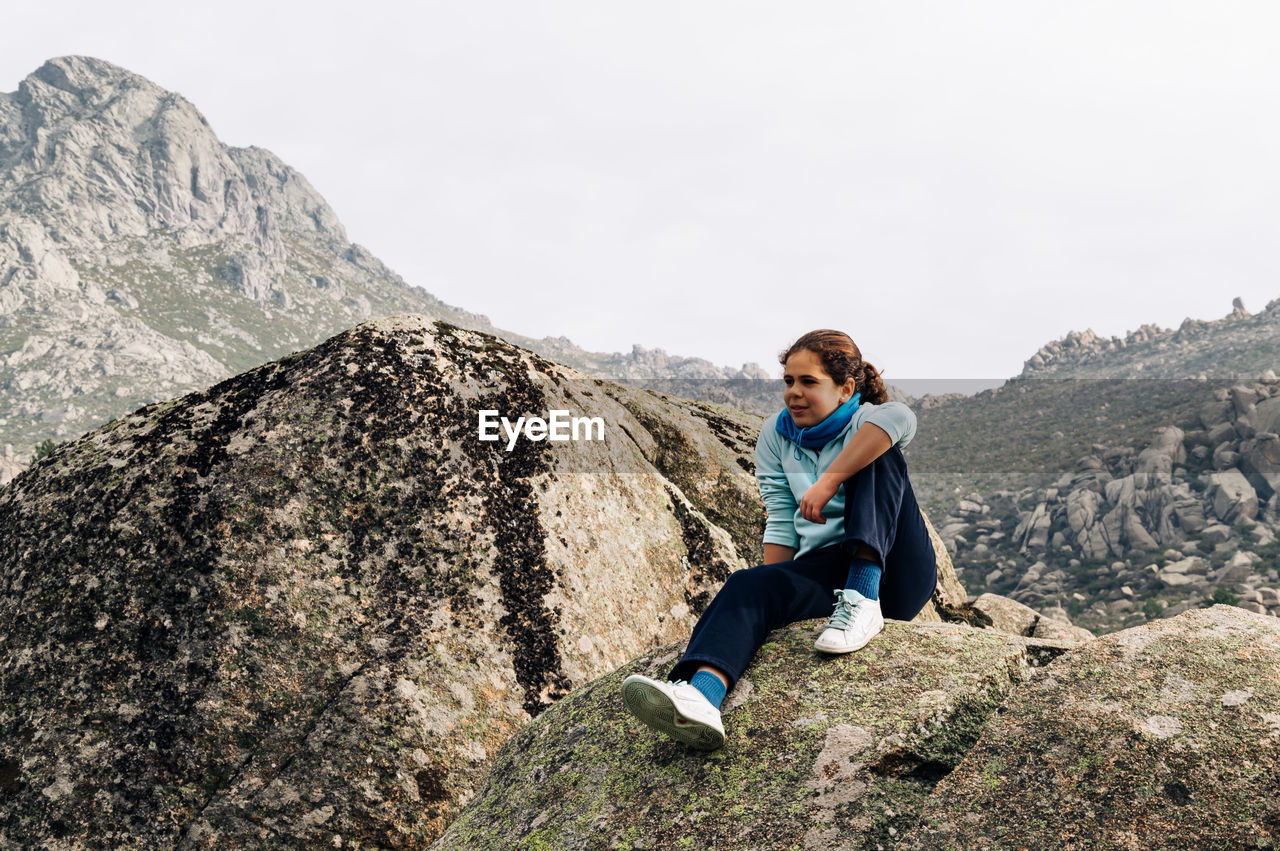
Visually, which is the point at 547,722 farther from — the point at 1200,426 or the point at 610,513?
the point at 1200,426

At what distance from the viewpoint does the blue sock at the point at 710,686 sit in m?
4.24

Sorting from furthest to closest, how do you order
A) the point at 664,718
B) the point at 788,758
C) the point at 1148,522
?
the point at 1148,522, the point at 664,718, the point at 788,758

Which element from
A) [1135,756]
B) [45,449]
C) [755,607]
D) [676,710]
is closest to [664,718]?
[676,710]

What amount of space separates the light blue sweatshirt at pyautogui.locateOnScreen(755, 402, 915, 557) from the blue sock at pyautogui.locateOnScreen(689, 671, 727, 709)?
1.29m

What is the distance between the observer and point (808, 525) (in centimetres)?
516

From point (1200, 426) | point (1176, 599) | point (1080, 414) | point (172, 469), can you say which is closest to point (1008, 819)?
point (172, 469)

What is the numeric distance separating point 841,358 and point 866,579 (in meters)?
1.60

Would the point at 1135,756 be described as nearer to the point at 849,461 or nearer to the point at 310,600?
the point at 849,461

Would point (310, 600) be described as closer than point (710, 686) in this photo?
No

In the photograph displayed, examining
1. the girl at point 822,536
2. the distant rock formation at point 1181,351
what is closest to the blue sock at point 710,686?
the girl at point 822,536

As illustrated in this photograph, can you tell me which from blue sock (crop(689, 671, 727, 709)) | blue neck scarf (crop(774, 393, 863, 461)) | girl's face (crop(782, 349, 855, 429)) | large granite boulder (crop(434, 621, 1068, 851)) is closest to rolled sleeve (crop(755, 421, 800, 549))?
blue neck scarf (crop(774, 393, 863, 461))

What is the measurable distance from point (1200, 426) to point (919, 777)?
336 ft

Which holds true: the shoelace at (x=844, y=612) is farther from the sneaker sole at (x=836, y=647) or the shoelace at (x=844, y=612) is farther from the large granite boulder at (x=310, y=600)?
the large granite boulder at (x=310, y=600)

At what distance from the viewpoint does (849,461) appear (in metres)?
4.81
